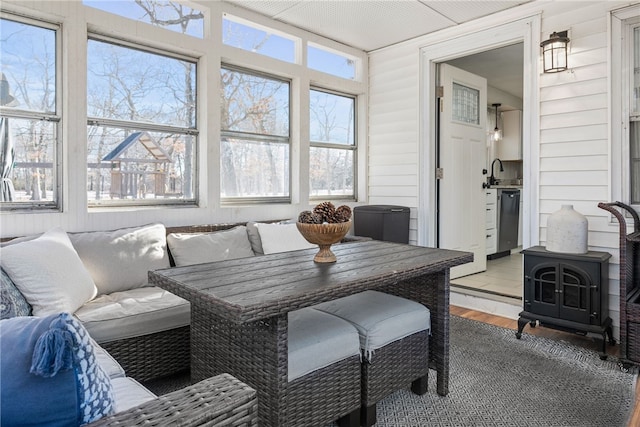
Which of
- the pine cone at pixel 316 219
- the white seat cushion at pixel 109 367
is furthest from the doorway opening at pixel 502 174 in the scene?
the white seat cushion at pixel 109 367

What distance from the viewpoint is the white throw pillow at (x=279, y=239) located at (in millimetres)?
3258

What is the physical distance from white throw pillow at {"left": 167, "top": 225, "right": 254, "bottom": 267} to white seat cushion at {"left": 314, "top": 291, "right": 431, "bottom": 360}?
3.83 feet

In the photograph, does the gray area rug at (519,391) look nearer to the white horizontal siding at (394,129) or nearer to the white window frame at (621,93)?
the white window frame at (621,93)

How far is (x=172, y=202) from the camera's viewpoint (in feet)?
10.8

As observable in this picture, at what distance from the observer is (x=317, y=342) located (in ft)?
5.54

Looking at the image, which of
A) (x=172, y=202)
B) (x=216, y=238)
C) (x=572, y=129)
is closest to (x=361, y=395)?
(x=216, y=238)

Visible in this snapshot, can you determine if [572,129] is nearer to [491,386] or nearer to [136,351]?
[491,386]

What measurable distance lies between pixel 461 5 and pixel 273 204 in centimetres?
239

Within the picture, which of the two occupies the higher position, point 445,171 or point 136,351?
point 445,171

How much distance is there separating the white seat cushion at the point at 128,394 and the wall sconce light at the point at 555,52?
11.3ft

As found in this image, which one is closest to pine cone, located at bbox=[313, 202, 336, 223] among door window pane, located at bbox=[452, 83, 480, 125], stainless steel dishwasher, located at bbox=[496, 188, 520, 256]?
door window pane, located at bbox=[452, 83, 480, 125]

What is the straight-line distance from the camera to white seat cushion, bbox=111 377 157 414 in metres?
1.18

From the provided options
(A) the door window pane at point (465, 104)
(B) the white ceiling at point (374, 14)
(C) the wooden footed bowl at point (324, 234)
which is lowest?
(C) the wooden footed bowl at point (324, 234)

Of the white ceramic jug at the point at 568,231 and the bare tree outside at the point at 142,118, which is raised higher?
the bare tree outside at the point at 142,118
